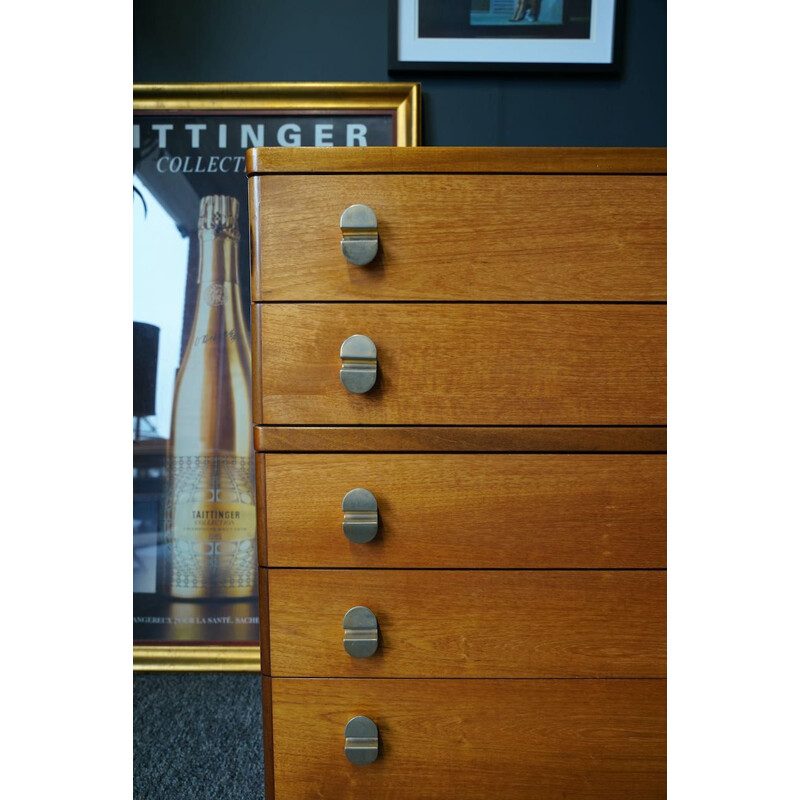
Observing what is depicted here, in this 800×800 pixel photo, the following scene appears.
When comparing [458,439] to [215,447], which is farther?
[215,447]

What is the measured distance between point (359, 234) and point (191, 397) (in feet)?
2.20

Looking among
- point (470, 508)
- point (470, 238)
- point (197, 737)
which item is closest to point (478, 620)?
point (470, 508)

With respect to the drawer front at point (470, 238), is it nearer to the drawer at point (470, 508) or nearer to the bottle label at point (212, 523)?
the drawer at point (470, 508)

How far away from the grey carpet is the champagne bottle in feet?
0.60

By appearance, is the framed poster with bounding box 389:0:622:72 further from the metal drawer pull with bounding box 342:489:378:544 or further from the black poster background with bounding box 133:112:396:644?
the metal drawer pull with bounding box 342:489:378:544

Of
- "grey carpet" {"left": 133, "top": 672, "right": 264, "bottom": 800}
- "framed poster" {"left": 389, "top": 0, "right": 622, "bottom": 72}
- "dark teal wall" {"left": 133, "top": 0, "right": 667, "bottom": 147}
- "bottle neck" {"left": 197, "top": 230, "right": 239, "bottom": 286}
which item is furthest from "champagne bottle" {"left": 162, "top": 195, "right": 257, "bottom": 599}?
"framed poster" {"left": 389, "top": 0, "right": 622, "bottom": 72}

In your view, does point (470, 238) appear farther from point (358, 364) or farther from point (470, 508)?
point (470, 508)

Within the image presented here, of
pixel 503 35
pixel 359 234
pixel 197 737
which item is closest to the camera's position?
pixel 359 234

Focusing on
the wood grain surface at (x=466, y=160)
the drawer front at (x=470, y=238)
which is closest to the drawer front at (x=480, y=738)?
the drawer front at (x=470, y=238)

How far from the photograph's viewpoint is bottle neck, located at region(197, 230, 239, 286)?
1.26 metres

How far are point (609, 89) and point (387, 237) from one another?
0.75 metres

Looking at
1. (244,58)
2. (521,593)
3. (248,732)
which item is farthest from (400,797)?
(244,58)

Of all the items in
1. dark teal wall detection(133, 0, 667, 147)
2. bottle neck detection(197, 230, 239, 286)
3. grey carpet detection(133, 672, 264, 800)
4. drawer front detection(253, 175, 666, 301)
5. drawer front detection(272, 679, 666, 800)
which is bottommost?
grey carpet detection(133, 672, 264, 800)

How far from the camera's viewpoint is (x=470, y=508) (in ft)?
2.48
